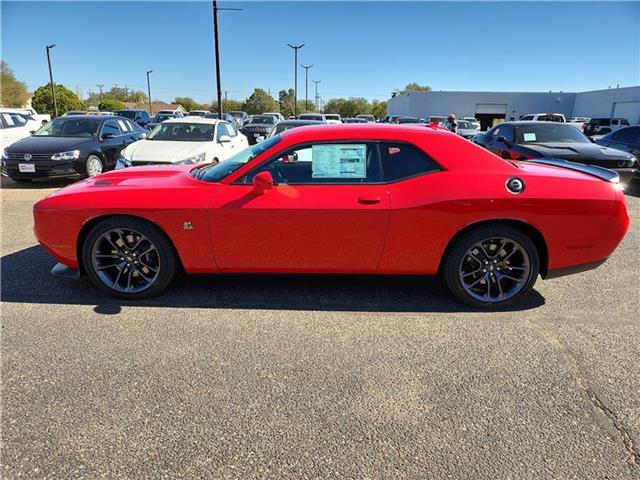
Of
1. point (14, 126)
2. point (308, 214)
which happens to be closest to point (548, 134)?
point (308, 214)

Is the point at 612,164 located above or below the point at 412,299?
above

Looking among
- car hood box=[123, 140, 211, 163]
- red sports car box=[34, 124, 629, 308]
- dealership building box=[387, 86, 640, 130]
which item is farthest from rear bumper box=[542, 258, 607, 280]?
dealership building box=[387, 86, 640, 130]

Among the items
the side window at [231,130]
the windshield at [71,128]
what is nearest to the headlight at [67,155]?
the windshield at [71,128]

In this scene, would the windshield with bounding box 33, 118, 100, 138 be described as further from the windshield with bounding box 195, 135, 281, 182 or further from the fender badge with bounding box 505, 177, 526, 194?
the fender badge with bounding box 505, 177, 526, 194

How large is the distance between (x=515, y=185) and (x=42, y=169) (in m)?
9.08

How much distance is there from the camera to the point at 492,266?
146 inches

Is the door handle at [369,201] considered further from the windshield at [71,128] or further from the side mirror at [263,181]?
the windshield at [71,128]

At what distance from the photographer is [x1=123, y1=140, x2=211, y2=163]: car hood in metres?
8.00

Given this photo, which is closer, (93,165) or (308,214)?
(308,214)

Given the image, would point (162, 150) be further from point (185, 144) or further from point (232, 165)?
point (232, 165)

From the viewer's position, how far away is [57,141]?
9.49 m

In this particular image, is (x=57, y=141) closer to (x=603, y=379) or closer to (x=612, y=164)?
(x=603, y=379)

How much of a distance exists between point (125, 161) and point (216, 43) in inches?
450

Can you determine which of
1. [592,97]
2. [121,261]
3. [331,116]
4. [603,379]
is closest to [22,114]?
[121,261]
